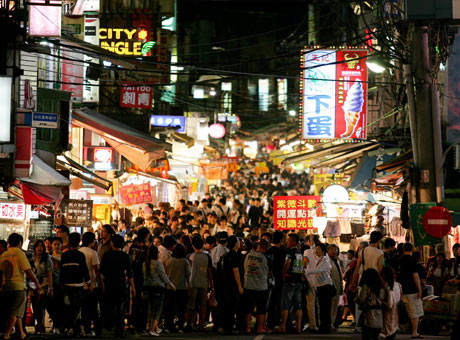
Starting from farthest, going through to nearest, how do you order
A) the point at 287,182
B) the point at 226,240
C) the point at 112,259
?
the point at 287,182, the point at 226,240, the point at 112,259

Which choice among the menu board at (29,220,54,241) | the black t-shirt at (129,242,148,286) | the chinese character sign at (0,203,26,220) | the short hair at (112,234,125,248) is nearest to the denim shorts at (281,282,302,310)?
the black t-shirt at (129,242,148,286)

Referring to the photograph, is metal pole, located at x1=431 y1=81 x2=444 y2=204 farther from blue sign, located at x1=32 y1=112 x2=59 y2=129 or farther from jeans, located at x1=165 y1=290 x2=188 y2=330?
blue sign, located at x1=32 y1=112 x2=59 y2=129

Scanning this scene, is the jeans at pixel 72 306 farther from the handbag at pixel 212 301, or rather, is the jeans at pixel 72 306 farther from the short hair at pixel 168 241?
the handbag at pixel 212 301

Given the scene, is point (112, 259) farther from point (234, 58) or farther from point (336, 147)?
point (234, 58)

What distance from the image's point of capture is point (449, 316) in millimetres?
17031

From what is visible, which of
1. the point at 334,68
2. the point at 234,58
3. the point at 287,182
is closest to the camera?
the point at 334,68

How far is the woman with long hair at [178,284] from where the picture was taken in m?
16.8

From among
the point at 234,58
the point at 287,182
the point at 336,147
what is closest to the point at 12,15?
the point at 336,147

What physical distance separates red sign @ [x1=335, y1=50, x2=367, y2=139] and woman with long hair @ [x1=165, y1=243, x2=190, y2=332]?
35.3 ft

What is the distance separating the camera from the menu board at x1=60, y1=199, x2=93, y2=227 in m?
23.0

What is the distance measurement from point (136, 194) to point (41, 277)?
49.2ft

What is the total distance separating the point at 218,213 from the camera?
28.5m

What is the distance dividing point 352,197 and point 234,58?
69.4 m

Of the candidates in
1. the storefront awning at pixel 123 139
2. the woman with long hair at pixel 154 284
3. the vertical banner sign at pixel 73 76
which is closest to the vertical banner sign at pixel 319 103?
the storefront awning at pixel 123 139
